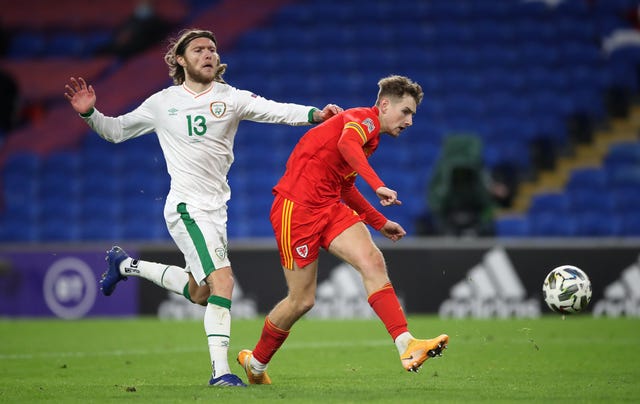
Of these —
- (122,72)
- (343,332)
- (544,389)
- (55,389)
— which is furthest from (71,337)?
(122,72)

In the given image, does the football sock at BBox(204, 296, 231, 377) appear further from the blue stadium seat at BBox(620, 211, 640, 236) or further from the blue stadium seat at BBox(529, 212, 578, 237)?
the blue stadium seat at BBox(620, 211, 640, 236)

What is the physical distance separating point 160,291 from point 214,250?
8.00 m

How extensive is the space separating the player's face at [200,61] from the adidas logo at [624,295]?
822 centimetres

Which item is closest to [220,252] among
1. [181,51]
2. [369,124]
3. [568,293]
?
[369,124]

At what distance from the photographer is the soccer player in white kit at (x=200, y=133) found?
276 inches

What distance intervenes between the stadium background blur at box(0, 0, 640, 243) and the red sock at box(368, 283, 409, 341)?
10.1 meters

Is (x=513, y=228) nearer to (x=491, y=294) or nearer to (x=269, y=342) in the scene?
(x=491, y=294)

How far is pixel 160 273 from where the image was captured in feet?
25.7

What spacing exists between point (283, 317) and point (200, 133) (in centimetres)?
129

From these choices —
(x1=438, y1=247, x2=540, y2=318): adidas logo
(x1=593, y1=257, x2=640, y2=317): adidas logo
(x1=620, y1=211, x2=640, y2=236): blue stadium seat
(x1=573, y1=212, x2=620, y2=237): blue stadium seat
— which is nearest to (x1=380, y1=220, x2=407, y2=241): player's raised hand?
(x1=438, y1=247, x2=540, y2=318): adidas logo

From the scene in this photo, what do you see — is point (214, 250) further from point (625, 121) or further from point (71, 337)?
point (625, 121)

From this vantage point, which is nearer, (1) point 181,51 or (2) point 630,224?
(1) point 181,51

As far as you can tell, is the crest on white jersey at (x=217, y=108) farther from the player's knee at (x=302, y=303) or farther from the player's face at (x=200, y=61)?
the player's knee at (x=302, y=303)

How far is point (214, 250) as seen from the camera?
23.0 ft
